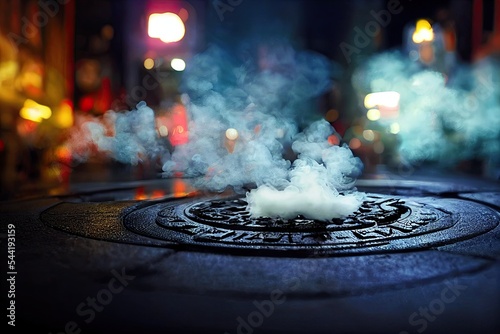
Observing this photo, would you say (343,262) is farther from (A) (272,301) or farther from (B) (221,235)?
(B) (221,235)

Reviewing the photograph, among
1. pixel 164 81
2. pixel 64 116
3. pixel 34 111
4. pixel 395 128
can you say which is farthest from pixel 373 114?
pixel 34 111

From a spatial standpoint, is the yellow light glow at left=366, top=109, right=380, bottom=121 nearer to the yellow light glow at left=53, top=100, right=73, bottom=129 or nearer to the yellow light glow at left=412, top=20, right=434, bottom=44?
the yellow light glow at left=412, top=20, right=434, bottom=44

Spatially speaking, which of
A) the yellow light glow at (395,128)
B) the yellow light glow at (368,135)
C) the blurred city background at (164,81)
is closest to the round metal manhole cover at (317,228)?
the blurred city background at (164,81)

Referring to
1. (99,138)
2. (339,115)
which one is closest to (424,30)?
(99,138)

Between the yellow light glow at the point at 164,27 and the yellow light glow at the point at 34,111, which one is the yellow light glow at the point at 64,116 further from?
the yellow light glow at the point at 164,27

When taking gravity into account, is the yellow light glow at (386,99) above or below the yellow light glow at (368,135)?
above

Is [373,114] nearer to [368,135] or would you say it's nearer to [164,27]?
[368,135]
